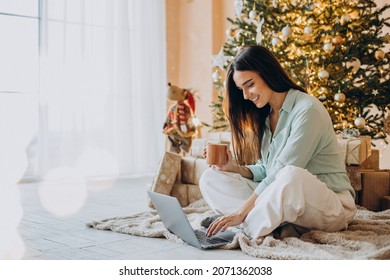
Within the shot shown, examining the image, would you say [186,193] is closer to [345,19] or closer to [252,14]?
[252,14]

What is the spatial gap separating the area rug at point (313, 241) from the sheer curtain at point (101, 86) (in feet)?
8.27

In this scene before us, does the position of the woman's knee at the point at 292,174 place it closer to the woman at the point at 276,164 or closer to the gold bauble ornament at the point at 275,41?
the woman at the point at 276,164

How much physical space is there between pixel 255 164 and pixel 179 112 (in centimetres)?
217

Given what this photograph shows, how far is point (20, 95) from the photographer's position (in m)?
4.56

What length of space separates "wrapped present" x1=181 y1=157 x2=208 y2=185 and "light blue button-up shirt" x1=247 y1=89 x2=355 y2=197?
3.01 feet

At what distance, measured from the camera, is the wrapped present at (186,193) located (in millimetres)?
2947

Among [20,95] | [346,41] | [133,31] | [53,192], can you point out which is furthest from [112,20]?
[346,41]

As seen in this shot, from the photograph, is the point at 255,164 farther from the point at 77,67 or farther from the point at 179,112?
the point at 77,67

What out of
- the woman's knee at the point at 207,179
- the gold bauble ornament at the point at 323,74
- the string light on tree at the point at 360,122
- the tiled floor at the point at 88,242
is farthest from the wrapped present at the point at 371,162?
the tiled floor at the point at 88,242

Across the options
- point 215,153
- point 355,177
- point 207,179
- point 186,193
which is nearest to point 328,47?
point 355,177

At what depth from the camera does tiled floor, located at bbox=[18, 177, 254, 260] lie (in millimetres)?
1744

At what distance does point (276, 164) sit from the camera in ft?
5.95

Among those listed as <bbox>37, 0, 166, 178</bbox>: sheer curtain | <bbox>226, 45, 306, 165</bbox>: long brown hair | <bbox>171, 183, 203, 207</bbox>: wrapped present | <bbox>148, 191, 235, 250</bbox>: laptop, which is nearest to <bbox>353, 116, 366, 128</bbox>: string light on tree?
<bbox>171, 183, 203, 207</bbox>: wrapped present

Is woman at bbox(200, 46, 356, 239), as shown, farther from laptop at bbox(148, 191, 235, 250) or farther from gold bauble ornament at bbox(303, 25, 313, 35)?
gold bauble ornament at bbox(303, 25, 313, 35)
